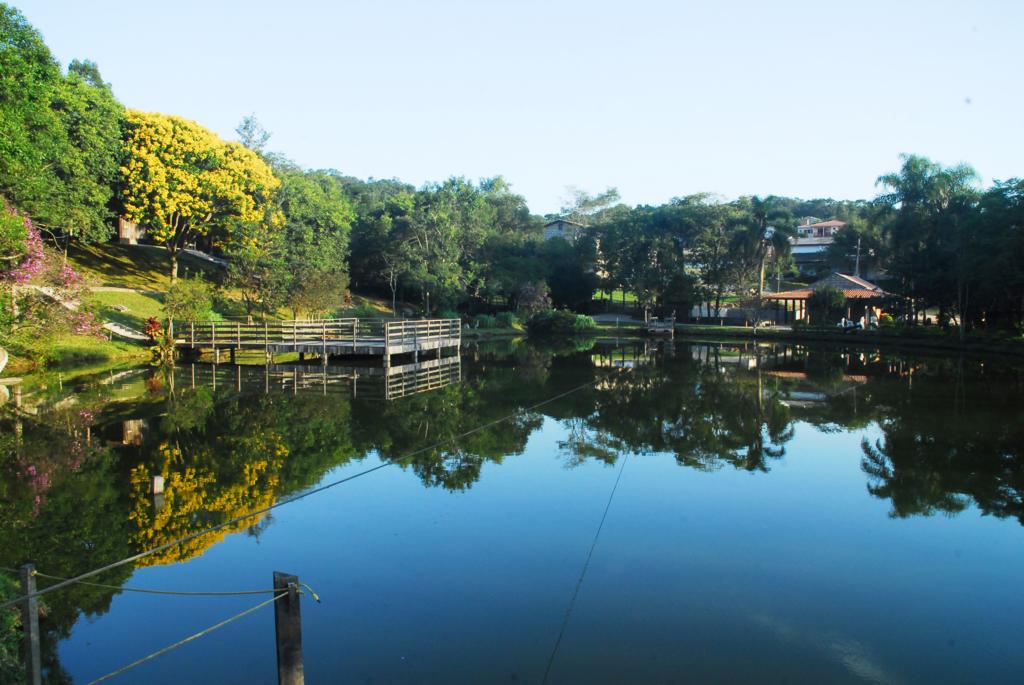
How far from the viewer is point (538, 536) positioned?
963cm

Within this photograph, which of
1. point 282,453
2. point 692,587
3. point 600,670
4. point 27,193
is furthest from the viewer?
point 27,193

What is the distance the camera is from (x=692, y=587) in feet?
26.0

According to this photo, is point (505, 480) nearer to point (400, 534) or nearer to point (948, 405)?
point (400, 534)

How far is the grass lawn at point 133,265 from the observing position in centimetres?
3828

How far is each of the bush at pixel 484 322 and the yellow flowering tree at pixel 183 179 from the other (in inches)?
695

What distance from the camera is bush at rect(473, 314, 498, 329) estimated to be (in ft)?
171

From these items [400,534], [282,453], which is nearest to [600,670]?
[400,534]

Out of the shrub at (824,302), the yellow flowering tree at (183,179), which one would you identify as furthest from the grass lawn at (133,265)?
the shrub at (824,302)

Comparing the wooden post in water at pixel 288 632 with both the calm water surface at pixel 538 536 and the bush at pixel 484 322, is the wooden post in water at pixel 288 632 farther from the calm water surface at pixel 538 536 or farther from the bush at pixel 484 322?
the bush at pixel 484 322

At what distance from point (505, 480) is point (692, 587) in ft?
16.8

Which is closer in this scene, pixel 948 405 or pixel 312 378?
pixel 948 405

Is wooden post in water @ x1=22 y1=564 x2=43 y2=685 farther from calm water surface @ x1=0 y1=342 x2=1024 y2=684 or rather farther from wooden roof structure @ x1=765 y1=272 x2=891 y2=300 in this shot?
wooden roof structure @ x1=765 y1=272 x2=891 y2=300

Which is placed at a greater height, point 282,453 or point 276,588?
point 276,588

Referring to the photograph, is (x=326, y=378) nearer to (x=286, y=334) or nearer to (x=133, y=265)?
(x=286, y=334)
